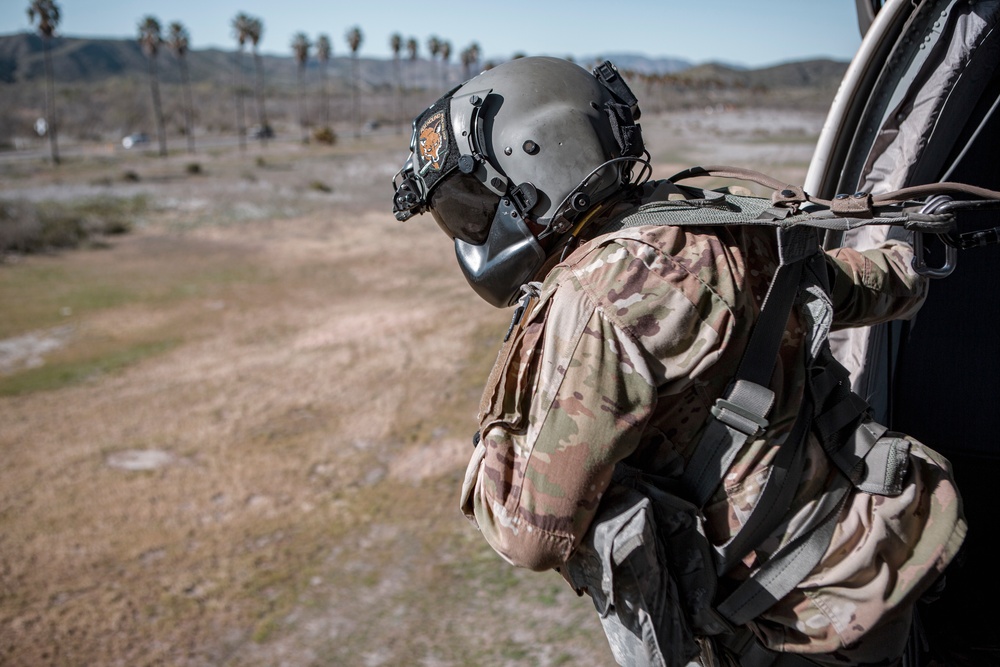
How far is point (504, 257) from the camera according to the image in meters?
2.07

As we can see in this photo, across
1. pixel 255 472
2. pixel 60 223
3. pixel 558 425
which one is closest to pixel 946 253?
pixel 558 425

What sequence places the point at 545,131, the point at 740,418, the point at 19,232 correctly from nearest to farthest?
the point at 740,418, the point at 545,131, the point at 19,232

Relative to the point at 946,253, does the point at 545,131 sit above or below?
above

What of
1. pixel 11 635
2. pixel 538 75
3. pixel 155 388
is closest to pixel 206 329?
pixel 155 388

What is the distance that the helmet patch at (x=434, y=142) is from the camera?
6.81 ft

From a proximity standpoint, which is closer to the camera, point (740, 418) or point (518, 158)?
point (740, 418)

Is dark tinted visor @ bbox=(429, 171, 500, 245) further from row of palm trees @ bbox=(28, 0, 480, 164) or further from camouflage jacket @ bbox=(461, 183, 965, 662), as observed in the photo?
row of palm trees @ bbox=(28, 0, 480, 164)

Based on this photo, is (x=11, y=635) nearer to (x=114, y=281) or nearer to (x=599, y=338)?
(x=599, y=338)

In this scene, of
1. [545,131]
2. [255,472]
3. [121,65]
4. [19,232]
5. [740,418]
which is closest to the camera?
[740,418]

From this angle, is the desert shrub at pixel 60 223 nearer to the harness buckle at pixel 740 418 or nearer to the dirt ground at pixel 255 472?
the dirt ground at pixel 255 472

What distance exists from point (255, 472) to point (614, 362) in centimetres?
601

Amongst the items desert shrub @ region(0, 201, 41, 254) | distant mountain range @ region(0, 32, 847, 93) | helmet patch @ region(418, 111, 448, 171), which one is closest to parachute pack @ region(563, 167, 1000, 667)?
helmet patch @ region(418, 111, 448, 171)

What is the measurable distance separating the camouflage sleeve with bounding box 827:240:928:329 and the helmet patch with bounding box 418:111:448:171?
111 centimetres

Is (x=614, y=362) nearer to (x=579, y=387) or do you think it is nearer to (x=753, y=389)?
(x=579, y=387)
